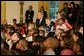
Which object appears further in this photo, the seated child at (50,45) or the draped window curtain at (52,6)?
the draped window curtain at (52,6)

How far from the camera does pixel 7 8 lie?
47.3 ft

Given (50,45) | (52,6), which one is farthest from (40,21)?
(52,6)

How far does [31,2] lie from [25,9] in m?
0.60

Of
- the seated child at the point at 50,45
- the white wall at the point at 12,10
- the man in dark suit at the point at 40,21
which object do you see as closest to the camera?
the seated child at the point at 50,45

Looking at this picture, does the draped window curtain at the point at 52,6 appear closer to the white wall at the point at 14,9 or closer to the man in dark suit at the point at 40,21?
the white wall at the point at 14,9

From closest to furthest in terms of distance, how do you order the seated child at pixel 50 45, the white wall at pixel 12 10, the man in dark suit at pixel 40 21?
the seated child at pixel 50 45
the man in dark suit at pixel 40 21
the white wall at pixel 12 10

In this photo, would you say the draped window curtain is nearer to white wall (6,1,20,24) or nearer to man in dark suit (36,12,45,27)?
white wall (6,1,20,24)

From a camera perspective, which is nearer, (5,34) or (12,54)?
(12,54)

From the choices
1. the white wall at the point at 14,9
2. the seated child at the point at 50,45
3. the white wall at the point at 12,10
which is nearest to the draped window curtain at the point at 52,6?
the white wall at the point at 14,9

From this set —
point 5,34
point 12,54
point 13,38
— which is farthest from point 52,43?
point 5,34

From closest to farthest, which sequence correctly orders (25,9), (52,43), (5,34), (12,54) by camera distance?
(12,54) → (52,43) → (5,34) → (25,9)

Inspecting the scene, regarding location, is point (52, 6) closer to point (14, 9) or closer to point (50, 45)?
point (14, 9)

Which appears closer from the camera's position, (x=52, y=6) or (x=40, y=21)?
(x=40, y=21)

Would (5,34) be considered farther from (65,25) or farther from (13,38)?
(65,25)
